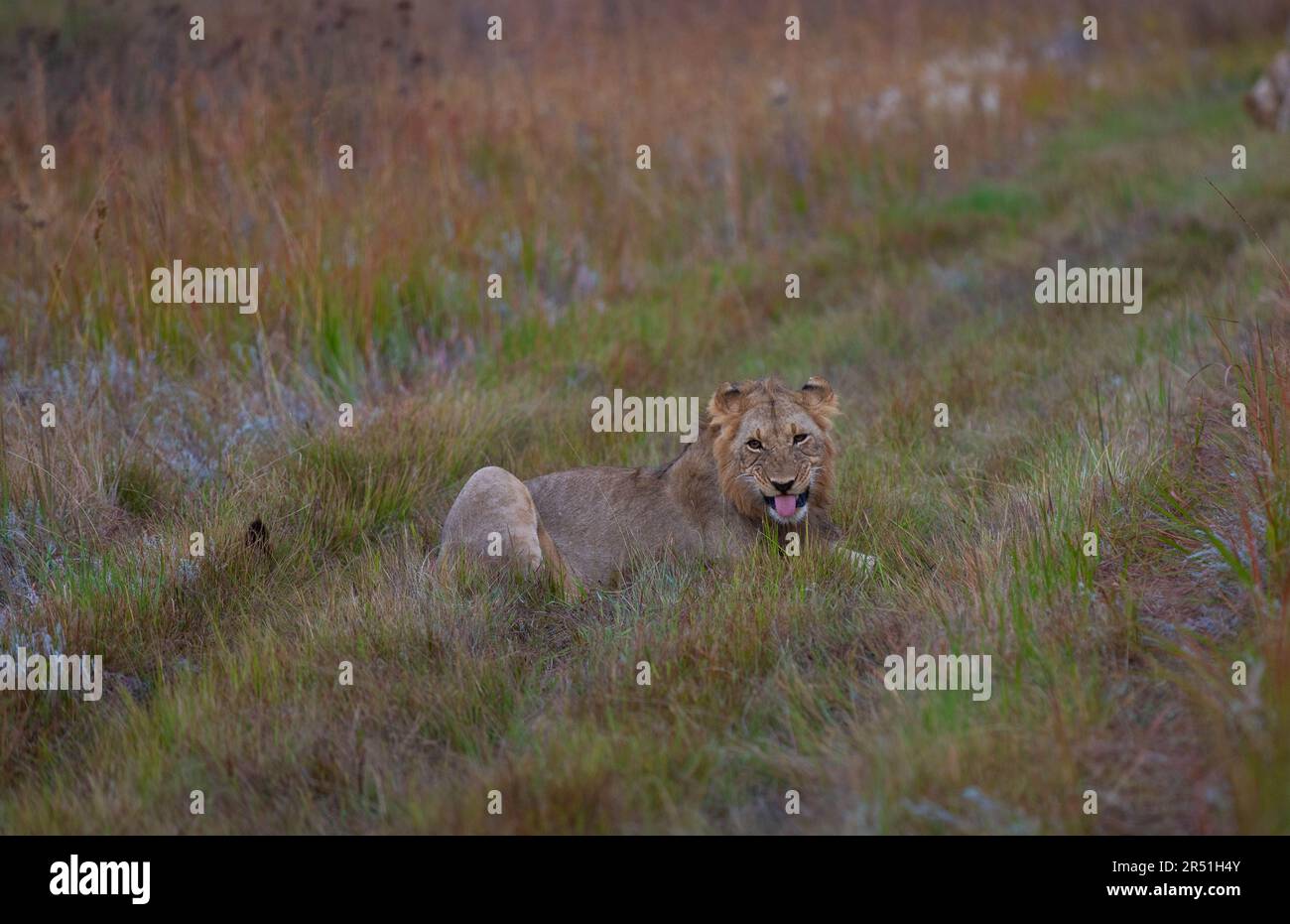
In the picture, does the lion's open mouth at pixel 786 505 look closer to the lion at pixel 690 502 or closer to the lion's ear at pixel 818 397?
the lion at pixel 690 502

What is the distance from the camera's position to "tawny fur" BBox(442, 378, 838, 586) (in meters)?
5.93

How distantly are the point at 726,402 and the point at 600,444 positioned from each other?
180 cm

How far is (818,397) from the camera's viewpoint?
20.3 feet

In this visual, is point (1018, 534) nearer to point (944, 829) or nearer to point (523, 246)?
point (944, 829)

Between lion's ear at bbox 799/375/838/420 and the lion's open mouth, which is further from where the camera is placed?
lion's ear at bbox 799/375/838/420

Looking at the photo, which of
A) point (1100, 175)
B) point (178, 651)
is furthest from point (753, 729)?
point (1100, 175)

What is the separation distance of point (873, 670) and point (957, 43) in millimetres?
15872

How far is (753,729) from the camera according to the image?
4516 millimetres

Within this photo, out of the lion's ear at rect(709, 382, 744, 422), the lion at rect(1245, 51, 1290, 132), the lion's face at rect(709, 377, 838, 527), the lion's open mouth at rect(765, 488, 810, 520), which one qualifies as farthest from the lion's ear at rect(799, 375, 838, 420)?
the lion at rect(1245, 51, 1290, 132)

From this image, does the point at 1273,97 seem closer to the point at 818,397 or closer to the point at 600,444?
the point at 600,444

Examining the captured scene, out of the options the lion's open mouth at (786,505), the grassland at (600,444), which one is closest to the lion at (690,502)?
the lion's open mouth at (786,505)

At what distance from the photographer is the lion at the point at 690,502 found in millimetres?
5906

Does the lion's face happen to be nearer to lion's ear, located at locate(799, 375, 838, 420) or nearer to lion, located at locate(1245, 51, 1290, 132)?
lion's ear, located at locate(799, 375, 838, 420)

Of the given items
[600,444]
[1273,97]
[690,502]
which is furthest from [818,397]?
[1273,97]
